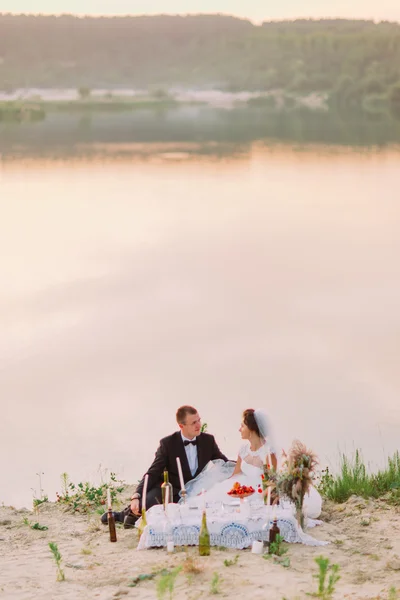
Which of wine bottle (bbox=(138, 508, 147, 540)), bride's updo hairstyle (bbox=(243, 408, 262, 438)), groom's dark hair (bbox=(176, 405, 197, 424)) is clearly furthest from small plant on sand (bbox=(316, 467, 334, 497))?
wine bottle (bbox=(138, 508, 147, 540))

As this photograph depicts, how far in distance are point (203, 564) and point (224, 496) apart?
1011 millimetres

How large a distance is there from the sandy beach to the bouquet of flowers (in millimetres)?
335

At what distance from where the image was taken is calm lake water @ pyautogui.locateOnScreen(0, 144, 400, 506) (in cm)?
1140

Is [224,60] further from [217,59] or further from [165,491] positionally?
[165,491]

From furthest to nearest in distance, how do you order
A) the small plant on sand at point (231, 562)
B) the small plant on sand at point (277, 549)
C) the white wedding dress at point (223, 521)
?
the white wedding dress at point (223, 521), the small plant on sand at point (277, 549), the small plant on sand at point (231, 562)

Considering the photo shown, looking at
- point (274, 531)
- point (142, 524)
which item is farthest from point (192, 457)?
point (274, 531)

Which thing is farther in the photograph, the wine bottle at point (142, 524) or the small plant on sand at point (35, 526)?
the small plant on sand at point (35, 526)

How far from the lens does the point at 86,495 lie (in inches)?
340

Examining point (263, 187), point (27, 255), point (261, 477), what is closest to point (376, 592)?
point (261, 477)

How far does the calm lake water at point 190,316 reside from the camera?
11398 mm

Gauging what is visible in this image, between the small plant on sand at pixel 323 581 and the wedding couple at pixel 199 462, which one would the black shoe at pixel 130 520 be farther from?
the small plant on sand at pixel 323 581

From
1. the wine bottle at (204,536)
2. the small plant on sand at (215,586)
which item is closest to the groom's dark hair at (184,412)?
the wine bottle at (204,536)

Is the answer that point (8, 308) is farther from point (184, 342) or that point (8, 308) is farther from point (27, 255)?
point (27, 255)

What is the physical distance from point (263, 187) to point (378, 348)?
814 inches
